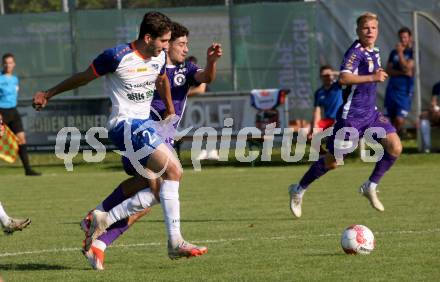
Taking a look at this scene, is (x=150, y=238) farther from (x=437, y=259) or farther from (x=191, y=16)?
(x=191, y=16)

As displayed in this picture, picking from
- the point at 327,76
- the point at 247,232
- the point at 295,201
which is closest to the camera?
the point at 247,232

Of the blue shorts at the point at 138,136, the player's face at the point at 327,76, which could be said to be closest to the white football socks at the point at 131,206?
the blue shorts at the point at 138,136

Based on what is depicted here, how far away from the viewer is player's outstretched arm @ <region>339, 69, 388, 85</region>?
1218 cm

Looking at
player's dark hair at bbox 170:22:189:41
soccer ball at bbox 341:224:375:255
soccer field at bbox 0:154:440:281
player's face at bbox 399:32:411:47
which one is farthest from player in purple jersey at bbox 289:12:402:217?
player's face at bbox 399:32:411:47

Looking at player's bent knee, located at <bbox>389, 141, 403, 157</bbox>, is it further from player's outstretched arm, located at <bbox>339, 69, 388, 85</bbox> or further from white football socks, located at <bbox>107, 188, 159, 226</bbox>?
white football socks, located at <bbox>107, 188, 159, 226</bbox>

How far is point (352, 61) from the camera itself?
12.6m

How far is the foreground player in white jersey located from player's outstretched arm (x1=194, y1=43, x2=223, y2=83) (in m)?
0.75

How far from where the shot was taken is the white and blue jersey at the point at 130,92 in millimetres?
8852

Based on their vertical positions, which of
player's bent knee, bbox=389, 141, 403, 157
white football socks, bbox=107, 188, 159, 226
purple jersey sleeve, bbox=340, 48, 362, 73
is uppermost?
purple jersey sleeve, bbox=340, 48, 362, 73

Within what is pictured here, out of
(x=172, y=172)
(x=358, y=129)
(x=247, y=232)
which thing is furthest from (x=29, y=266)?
(x=358, y=129)

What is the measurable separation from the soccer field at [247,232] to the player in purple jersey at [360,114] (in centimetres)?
28

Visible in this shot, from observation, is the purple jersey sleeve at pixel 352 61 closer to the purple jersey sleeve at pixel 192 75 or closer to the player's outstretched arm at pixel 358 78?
the player's outstretched arm at pixel 358 78

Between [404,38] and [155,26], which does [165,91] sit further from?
[404,38]

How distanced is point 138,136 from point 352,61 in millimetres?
4396
